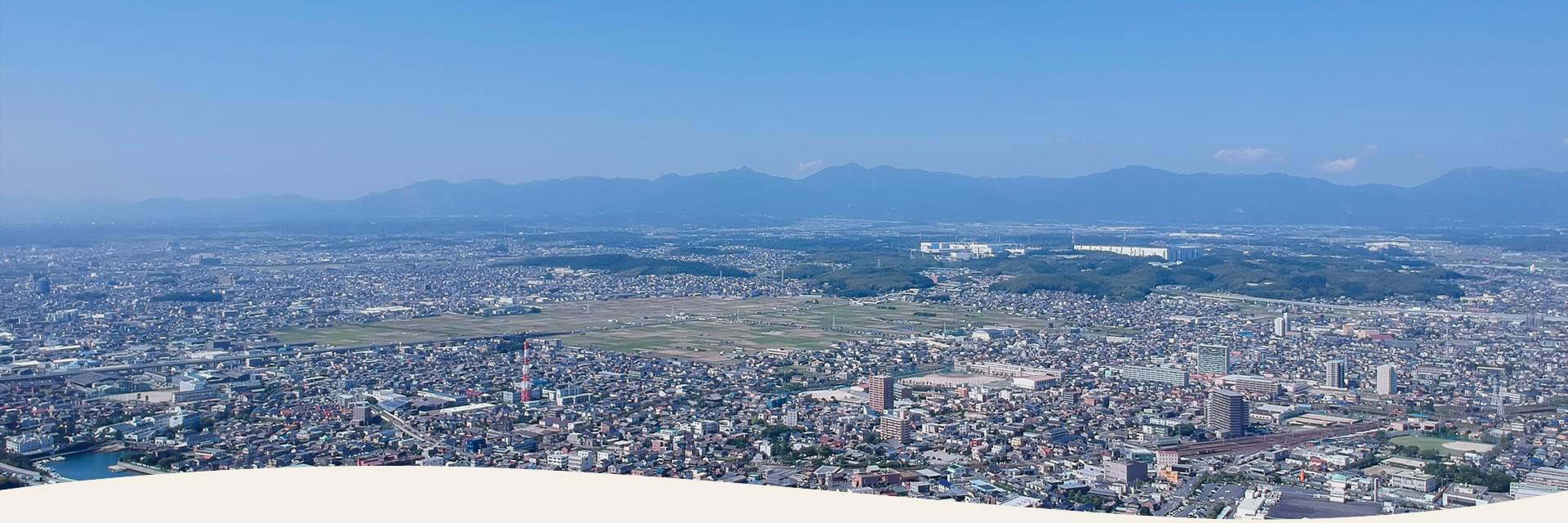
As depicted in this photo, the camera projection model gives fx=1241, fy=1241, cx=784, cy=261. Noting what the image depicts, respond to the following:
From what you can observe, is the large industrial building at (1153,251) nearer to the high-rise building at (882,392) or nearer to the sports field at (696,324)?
the sports field at (696,324)

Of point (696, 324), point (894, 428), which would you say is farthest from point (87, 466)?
point (696, 324)

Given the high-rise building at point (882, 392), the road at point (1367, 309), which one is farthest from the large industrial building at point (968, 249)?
the high-rise building at point (882, 392)

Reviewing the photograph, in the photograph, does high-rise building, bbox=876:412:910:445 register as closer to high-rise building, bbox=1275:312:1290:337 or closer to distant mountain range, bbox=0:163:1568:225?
high-rise building, bbox=1275:312:1290:337

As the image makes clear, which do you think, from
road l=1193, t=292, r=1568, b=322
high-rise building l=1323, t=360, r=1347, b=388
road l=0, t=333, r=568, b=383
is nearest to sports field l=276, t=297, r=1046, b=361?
road l=0, t=333, r=568, b=383

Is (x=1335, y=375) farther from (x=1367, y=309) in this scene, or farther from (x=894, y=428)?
(x=1367, y=309)

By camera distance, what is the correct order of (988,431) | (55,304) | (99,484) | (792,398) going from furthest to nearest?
(55,304)
(792,398)
(988,431)
(99,484)

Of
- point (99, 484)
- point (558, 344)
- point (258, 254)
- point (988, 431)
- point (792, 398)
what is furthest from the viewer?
point (258, 254)

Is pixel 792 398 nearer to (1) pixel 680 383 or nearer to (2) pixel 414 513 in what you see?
(1) pixel 680 383

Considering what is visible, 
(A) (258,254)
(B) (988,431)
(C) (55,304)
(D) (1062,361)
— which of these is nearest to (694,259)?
(A) (258,254)
